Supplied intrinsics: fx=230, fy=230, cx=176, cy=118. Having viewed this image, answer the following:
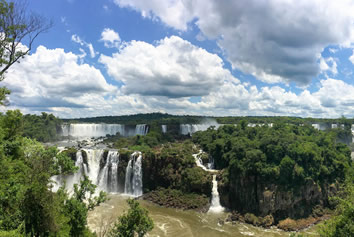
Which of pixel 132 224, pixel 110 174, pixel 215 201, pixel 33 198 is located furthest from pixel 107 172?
pixel 33 198

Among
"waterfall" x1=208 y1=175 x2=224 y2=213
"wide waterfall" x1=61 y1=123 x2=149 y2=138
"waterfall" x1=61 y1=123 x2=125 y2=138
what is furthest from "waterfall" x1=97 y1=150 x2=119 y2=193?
"waterfall" x1=61 y1=123 x2=125 y2=138

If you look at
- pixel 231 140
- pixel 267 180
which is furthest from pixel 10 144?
pixel 231 140

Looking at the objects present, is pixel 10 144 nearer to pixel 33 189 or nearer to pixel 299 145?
pixel 33 189

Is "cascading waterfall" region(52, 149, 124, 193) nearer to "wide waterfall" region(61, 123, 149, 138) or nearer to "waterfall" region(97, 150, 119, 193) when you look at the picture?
"waterfall" region(97, 150, 119, 193)

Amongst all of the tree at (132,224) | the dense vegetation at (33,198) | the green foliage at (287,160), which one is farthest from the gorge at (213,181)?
the dense vegetation at (33,198)

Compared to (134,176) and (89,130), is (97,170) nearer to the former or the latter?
(134,176)
